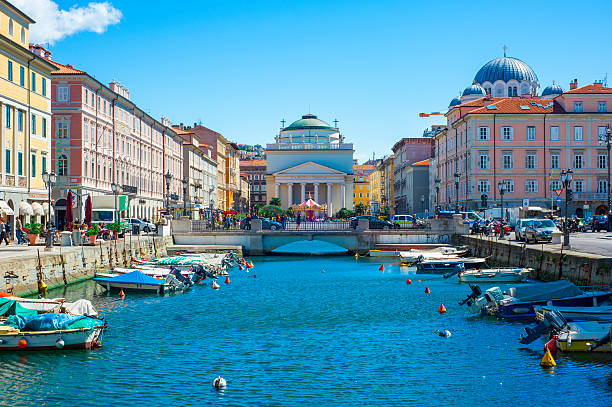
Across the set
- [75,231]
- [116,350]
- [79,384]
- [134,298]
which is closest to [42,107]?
[75,231]

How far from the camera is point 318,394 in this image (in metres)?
17.2

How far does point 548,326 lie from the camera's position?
22078mm

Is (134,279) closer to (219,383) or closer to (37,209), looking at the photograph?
(37,209)

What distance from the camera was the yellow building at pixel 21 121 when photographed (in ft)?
150

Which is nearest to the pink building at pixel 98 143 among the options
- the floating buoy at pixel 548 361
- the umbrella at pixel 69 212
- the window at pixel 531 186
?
the umbrella at pixel 69 212

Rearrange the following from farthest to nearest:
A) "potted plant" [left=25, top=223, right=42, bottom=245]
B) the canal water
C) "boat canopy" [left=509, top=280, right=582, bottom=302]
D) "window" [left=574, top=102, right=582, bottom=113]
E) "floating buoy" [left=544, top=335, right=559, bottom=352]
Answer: "window" [left=574, top=102, right=582, bottom=113] < "potted plant" [left=25, top=223, right=42, bottom=245] < "boat canopy" [left=509, top=280, right=582, bottom=302] < "floating buoy" [left=544, top=335, right=559, bottom=352] < the canal water

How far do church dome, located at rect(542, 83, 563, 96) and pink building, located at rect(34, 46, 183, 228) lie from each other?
72.1 meters

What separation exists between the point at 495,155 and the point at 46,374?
237 feet

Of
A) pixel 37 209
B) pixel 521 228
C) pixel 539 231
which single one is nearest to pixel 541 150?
pixel 521 228

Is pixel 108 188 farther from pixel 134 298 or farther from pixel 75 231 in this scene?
pixel 134 298

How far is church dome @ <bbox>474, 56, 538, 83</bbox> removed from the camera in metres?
120

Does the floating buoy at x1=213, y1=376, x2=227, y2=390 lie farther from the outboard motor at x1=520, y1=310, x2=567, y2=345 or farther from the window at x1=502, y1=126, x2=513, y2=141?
the window at x1=502, y1=126, x2=513, y2=141

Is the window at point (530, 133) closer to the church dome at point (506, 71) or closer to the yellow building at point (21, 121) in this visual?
the church dome at point (506, 71)

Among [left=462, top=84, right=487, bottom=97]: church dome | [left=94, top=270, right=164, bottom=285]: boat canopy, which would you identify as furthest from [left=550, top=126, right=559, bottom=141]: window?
[left=94, top=270, right=164, bottom=285]: boat canopy
